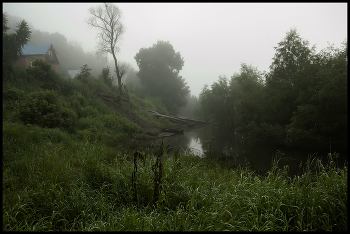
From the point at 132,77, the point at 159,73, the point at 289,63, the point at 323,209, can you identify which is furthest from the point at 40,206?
the point at 132,77

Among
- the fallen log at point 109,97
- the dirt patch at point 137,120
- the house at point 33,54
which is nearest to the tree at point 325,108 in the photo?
the dirt patch at point 137,120

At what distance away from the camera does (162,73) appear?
32.1 meters

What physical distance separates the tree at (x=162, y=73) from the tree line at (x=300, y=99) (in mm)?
15662

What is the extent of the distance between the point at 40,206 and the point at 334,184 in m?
4.14

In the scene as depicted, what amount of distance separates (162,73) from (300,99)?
2461 cm

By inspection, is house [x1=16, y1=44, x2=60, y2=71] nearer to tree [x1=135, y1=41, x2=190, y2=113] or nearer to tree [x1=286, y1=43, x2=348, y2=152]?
tree [x1=135, y1=41, x2=190, y2=113]

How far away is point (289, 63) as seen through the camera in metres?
13.2

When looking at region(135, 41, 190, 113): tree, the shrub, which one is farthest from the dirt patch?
region(135, 41, 190, 113): tree

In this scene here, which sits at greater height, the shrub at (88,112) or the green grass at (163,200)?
the shrub at (88,112)

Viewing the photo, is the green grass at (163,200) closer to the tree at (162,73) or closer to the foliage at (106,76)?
the foliage at (106,76)

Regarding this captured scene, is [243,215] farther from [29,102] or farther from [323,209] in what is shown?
[29,102]

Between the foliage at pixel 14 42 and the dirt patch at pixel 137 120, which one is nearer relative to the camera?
the foliage at pixel 14 42

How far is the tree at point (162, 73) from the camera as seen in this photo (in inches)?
1246

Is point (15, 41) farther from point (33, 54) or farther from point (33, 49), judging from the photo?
point (33, 49)
